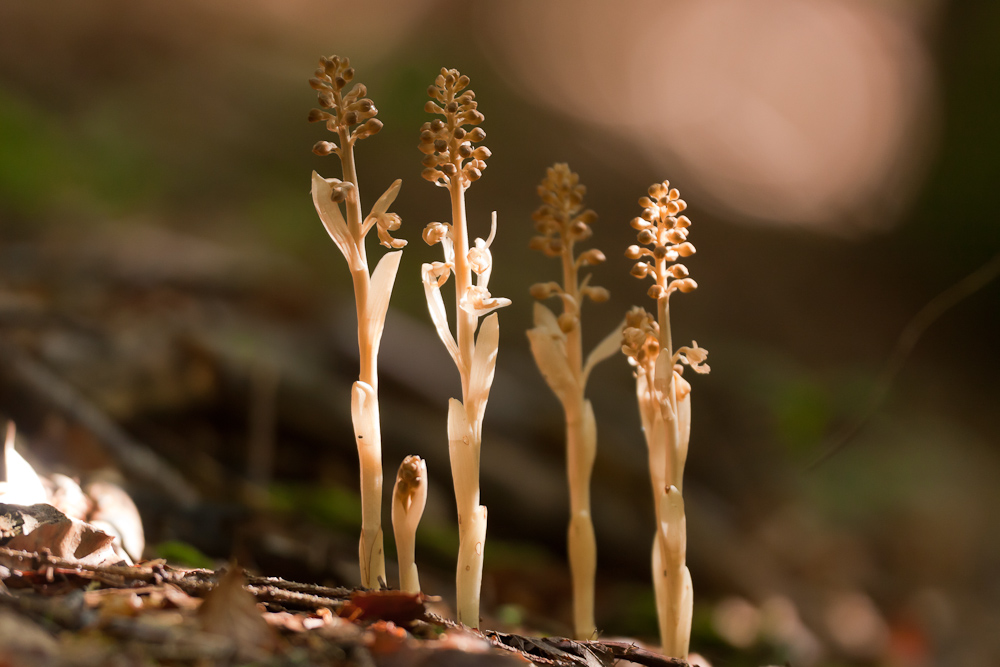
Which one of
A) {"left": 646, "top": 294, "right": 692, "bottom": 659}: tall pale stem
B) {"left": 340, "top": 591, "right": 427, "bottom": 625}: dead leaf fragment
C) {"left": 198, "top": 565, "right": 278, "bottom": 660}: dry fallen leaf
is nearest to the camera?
{"left": 198, "top": 565, "right": 278, "bottom": 660}: dry fallen leaf

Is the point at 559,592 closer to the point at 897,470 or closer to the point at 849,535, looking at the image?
the point at 849,535

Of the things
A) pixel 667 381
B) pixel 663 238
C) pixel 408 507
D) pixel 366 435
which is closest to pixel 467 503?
pixel 408 507

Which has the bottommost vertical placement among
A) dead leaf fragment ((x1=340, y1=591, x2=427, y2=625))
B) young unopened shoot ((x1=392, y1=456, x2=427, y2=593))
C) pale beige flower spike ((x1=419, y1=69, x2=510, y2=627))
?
dead leaf fragment ((x1=340, y1=591, x2=427, y2=625))

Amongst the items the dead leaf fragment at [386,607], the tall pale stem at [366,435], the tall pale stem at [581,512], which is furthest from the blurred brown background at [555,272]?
the dead leaf fragment at [386,607]

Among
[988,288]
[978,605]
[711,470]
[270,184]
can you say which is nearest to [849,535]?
[978,605]

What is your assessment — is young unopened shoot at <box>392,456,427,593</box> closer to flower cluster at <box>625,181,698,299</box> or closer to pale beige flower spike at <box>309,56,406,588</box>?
pale beige flower spike at <box>309,56,406,588</box>

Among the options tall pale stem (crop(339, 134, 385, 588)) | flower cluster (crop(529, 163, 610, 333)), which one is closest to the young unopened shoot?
tall pale stem (crop(339, 134, 385, 588))

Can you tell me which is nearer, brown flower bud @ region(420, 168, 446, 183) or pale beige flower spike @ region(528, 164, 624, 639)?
brown flower bud @ region(420, 168, 446, 183)

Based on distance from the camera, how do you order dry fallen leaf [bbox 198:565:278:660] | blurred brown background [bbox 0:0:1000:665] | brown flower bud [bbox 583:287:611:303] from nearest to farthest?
1. dry fallen leaf [bbox 198:565:278:660]
2. brown flower bud [bbox 583:287:611:303]
3. blurred brown background [bbox 0:0:1000:665]
